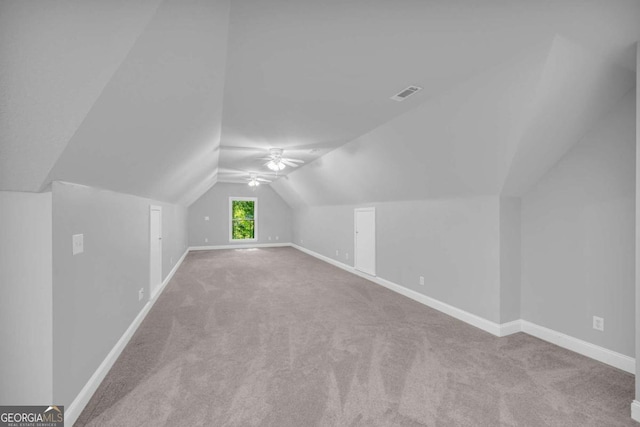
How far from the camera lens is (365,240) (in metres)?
6.23

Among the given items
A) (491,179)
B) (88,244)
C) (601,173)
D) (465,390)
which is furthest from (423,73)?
(88,244)

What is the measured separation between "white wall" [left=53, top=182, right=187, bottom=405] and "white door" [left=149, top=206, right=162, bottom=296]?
99 cm

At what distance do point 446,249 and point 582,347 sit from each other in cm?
171

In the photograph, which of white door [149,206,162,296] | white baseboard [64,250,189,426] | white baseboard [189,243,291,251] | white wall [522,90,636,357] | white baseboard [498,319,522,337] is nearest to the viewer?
white baseboard [64,250,189,426]

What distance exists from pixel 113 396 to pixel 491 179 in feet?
13.6

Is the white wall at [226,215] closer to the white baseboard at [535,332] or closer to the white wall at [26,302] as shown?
the white baseboard at [535,332]

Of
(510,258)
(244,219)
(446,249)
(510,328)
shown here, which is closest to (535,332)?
(510,328)

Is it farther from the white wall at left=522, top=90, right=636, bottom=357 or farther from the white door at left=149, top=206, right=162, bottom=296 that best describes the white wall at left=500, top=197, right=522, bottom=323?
the white door at left=149, top=206, right=162, bottom=296

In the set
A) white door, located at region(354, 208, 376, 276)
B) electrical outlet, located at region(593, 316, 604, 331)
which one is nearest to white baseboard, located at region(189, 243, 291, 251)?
white door, located at region(354, 208, 376, 276)

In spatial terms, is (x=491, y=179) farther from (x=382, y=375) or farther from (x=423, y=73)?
(x=382, y=375)

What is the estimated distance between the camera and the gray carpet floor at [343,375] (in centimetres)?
198

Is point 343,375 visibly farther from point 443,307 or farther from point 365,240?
point 365,240

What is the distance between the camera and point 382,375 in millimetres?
2453

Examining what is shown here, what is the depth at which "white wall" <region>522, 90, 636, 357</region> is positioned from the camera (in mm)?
2520
